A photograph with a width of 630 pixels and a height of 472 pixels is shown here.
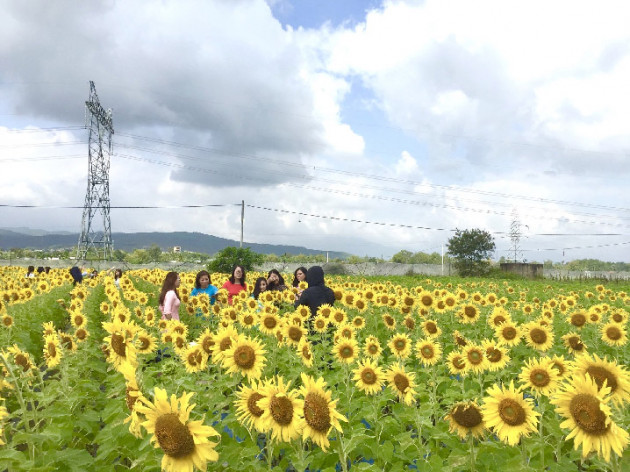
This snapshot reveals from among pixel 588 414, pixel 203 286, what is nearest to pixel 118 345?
pixel 588 414

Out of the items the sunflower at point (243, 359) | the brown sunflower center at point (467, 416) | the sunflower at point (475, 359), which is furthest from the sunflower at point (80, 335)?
the brown sunflower center at point (467, 416)

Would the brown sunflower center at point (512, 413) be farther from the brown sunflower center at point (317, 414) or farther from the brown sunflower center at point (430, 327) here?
the brown sunflower center at point (430, 327)

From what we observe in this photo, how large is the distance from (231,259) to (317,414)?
3169cm

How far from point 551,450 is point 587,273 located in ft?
176

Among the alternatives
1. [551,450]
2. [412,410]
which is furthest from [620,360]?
[412,410]

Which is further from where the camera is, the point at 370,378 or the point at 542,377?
the point at 370,378

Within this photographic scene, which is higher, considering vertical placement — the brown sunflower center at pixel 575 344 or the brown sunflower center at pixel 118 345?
the brown sunflower center at pixel 118 345

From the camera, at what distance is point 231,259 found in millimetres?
33688

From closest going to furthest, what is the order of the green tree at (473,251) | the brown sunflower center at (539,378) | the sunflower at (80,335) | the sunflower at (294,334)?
1. the brown sunflower center at (539,378)
2. the sunflower at (294,334)
3. the sunflower at (80,335)
4. the green tree at (473,251)

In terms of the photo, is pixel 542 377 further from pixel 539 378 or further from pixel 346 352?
pixel 346 352

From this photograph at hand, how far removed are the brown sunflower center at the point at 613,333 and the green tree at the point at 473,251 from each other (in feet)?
156

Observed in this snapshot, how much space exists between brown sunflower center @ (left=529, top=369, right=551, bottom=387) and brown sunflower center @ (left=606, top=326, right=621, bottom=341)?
14.1ft

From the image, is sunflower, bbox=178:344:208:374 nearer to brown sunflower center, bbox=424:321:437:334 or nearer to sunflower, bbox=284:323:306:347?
sunflower, bbox=284:323:306:347

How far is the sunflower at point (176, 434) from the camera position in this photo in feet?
7.94
